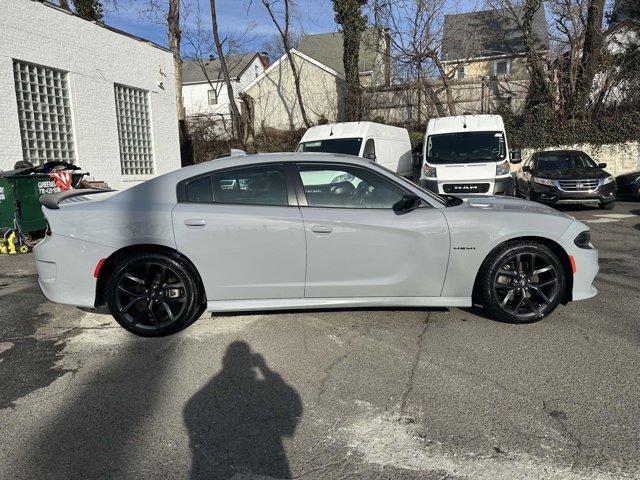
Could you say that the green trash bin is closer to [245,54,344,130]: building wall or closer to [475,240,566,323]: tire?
[475,240,566,323]: tire

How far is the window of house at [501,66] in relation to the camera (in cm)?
2559

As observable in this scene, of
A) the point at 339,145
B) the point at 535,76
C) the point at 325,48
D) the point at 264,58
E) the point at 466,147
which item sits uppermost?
the point at 264,58

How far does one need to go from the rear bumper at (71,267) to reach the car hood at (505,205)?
3.22 meters

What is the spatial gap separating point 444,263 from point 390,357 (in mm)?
942

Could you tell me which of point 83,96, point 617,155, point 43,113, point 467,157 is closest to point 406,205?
point 467,157

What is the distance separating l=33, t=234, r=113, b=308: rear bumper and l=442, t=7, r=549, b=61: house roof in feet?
71.6

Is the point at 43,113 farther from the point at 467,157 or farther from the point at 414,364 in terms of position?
the point at 414,364

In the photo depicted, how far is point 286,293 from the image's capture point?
4312 millimetres

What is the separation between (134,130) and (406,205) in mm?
13150

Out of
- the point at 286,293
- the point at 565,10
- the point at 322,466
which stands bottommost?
the point at 322,466

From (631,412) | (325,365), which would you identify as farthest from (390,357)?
(631,412)

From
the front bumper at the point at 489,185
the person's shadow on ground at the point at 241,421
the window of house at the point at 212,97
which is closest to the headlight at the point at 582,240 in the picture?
the person's shadow on ground at the point at 241,421

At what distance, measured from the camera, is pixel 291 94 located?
29.8 m

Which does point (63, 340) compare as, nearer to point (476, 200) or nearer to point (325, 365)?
point (325, 365)
